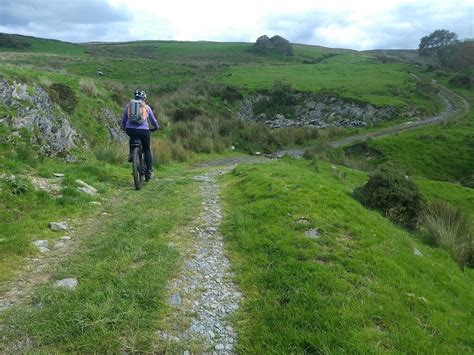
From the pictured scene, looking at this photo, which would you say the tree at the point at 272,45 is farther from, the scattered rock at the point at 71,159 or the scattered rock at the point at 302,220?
the scattered rock at the point at 302,220

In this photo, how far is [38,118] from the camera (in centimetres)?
1357

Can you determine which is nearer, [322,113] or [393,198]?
[393,198]

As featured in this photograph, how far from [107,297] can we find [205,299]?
1291 mm

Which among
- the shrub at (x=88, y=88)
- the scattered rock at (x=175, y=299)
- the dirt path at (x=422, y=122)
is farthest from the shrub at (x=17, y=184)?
the dirt path at (x=422, y=122)

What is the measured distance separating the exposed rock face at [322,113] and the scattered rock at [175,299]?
43.8m

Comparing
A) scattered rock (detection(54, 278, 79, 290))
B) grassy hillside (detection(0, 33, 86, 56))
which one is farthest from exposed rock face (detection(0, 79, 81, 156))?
grassy hillside (detection(0, 33, 86, 56))

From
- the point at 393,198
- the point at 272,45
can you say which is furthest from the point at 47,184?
the point at 272,45

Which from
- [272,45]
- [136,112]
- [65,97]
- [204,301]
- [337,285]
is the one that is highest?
[272,45]

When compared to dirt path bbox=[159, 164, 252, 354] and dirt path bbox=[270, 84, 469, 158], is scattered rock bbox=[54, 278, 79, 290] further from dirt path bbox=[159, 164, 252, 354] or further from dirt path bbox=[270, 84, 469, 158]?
dirt path bbox=[270, 84, 469, 158]

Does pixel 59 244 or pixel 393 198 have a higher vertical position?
pixel 59 244

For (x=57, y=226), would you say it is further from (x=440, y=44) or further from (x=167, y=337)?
(x=440, y=44)

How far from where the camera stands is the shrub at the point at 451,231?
10.1 meters

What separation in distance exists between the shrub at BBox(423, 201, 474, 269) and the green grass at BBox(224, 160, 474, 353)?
0.74 metres

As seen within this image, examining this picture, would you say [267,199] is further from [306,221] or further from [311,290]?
[311,290]
